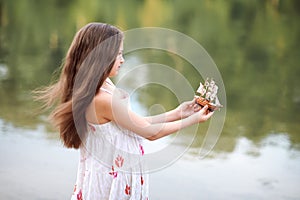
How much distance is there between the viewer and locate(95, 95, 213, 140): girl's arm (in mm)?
1775

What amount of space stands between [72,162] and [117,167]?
1.80 meters

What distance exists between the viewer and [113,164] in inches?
72.9

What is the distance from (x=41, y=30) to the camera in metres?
8.62

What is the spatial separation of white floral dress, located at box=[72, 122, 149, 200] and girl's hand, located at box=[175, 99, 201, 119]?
16 cm

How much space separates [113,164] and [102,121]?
0.13 meters

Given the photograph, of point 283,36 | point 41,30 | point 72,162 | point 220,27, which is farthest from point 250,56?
point 72,162

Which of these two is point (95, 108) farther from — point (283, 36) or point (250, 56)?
point (283, 36)

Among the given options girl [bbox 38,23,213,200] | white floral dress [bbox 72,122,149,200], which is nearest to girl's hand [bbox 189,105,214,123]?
girl [bbox 38,23,213,200]

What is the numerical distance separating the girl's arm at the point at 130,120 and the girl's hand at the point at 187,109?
0.11 m

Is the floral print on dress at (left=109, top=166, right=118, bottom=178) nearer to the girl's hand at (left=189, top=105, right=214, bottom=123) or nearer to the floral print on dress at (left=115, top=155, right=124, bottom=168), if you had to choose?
the floral print on dress at (left=115, top=155, right=124, bottom=168)

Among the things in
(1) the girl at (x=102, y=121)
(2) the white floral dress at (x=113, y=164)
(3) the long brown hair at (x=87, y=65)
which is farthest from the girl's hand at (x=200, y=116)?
(3) the long brown hair at (x=87, y=65)

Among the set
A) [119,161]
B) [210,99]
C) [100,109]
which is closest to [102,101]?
[100,109]

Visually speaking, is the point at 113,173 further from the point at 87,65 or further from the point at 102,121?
the point at 87,65

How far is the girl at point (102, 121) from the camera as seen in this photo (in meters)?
1.78
